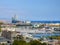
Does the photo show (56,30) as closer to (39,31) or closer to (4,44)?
(39,31)

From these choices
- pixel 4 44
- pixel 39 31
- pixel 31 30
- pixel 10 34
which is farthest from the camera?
pixel 31 30

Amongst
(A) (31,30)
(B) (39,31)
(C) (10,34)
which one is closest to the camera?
(C) (10,34)

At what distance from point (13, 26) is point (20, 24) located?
0.21 m

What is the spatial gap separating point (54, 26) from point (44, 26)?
28 centimetres

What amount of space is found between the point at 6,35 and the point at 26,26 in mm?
1098

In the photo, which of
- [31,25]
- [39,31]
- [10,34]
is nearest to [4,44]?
[10,34]

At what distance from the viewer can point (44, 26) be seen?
503 centimetres

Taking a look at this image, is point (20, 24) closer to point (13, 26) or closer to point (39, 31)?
point (13, 26)

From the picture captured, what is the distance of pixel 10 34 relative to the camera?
4.00 meters

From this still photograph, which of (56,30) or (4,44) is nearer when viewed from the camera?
(4,44)

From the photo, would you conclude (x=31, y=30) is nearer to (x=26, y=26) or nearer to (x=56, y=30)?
(x=26, y=26)

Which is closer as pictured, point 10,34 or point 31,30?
point 10,34

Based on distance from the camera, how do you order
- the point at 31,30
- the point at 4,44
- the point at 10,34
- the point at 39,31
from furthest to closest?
the point at 31,30 → the point at 39,31 → the point at 10,34 → the point at 4,44

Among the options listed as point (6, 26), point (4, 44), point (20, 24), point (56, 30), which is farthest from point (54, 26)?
point (4, 44)
